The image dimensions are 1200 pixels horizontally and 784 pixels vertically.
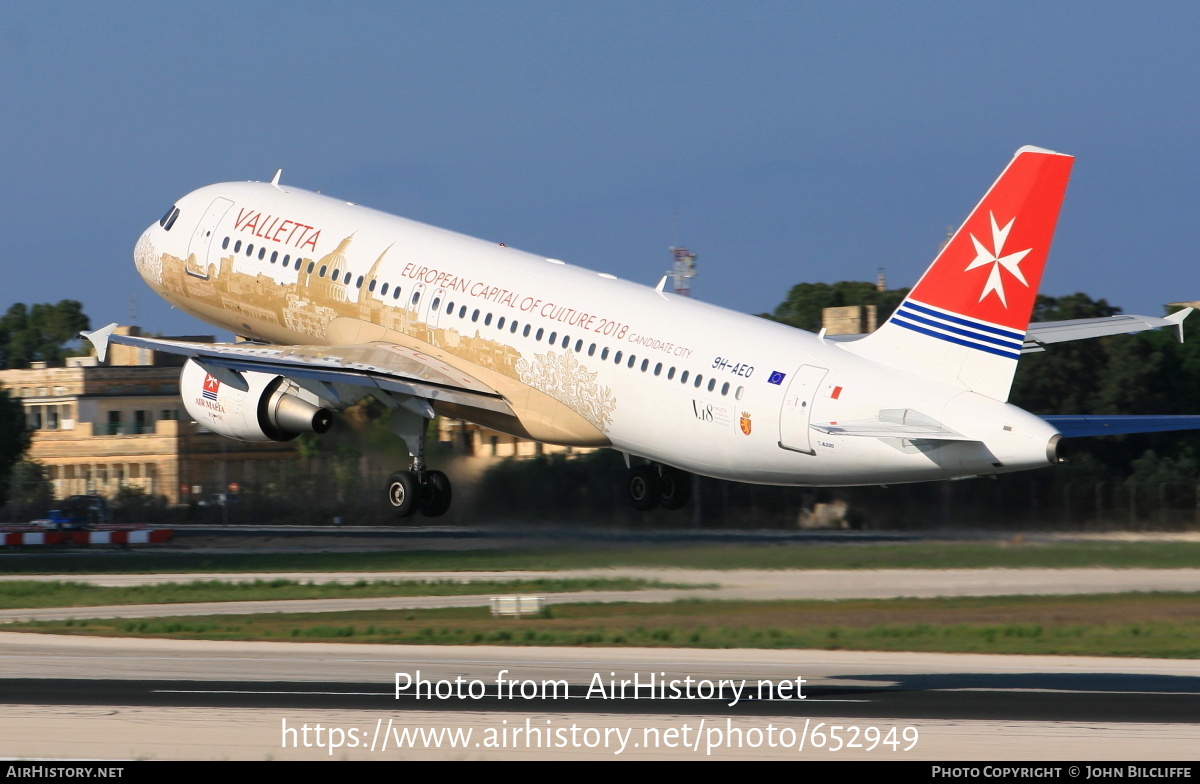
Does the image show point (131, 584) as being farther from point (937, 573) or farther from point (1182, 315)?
point (1182, 315)

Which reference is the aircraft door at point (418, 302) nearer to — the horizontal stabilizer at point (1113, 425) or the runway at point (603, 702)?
the runway at point (603, 702)

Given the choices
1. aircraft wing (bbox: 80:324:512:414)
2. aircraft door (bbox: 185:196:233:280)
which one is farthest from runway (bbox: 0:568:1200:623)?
aircraft door (bbox: 185:196:233:280)

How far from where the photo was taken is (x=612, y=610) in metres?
50.3

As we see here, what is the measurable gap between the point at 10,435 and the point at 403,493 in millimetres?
74037

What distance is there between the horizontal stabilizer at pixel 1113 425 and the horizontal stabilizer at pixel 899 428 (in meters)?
2.81

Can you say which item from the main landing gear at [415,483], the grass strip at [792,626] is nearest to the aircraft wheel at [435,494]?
the main landing gear at [415,483]

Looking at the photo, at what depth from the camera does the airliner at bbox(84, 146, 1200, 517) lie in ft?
107

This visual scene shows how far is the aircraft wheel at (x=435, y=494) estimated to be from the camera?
4178 centimetres

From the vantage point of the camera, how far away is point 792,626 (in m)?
43.9

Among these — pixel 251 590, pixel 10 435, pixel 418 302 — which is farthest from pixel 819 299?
pixel 418 302

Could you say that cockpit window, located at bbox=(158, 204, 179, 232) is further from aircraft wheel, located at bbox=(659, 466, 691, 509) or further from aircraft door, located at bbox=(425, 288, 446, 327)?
aircraft wheel, located at bbox=(659, 466, 691, 509)

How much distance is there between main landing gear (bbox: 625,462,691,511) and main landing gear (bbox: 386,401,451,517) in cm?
462

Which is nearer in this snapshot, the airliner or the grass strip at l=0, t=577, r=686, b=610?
the airliner

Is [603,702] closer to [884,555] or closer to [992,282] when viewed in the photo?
[992,282]
